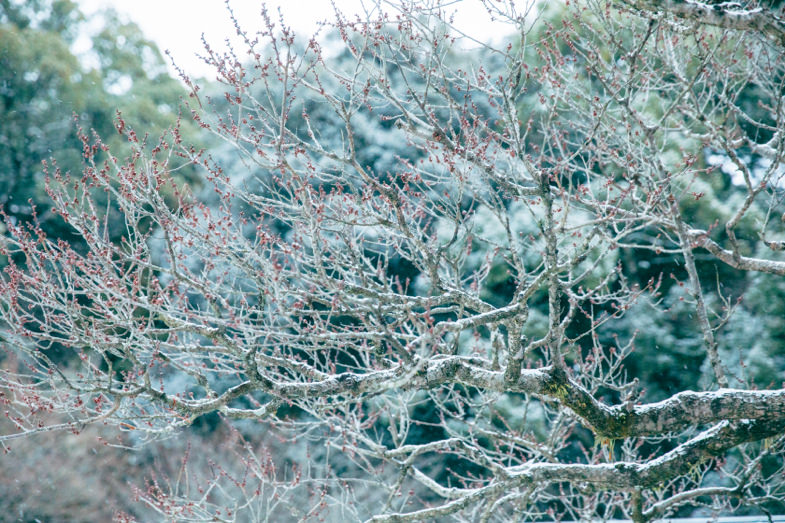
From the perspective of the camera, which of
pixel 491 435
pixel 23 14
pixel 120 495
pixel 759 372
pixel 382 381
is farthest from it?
pixel 23 14

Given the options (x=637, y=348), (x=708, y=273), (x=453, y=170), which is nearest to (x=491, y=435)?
(x=453, y=170)

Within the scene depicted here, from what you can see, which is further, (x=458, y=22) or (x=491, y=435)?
Answer: (x=491, y=435)

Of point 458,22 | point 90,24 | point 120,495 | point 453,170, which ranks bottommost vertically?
point 120,495

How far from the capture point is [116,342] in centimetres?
271

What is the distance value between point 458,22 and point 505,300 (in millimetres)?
5313

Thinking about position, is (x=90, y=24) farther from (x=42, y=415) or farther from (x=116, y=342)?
(x=116, y=342)

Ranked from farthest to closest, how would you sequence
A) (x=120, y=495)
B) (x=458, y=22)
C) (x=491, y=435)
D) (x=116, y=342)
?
(x=120, y=495) → (x=491, y=435) → (x=458, y=22) → (x=116, y=342)

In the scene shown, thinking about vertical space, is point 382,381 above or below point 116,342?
below

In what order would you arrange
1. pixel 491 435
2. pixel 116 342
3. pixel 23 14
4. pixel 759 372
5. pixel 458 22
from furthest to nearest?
pixel 23 14
pixel 759 372
pixel 491 435
pixel 458 22
pixel 116 342

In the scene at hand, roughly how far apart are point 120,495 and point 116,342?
6632 millimetres

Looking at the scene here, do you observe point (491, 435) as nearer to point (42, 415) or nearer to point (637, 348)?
point (637, 348)

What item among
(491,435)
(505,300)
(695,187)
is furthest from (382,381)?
(695,187)

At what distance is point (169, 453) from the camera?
8516mm

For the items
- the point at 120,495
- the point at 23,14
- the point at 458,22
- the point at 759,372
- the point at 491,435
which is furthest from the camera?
the point at 23,14
